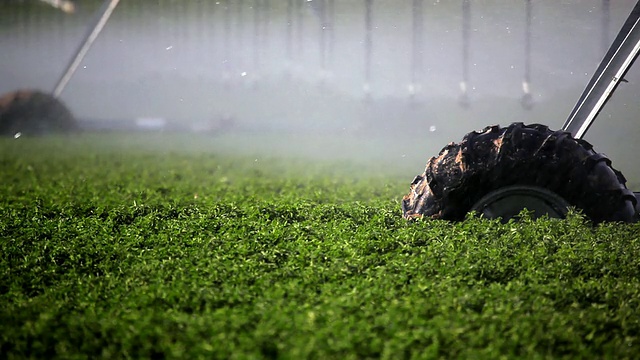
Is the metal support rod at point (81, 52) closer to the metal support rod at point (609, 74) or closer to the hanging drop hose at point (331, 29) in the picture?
the hanging drop hose at point (331, 29)

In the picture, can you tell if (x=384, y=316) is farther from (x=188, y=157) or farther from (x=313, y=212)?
(x=188, y=157)

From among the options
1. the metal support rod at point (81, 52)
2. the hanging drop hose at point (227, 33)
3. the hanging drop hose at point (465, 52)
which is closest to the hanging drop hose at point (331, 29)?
the hanging drop hose at point (227, 33)

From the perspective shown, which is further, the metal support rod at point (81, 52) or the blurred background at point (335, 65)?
the blurred background at point (335, 65)

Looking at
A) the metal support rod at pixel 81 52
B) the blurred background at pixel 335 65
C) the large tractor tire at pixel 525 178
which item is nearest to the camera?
the large tractor tire at pixel 525 178

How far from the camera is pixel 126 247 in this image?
4.56 meters

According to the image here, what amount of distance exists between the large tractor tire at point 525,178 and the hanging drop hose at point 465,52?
9005 millimetres

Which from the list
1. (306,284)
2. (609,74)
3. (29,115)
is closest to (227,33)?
(29,115)

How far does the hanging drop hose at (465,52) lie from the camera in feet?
44.9

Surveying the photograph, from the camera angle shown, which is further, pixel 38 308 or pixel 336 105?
pixel 336 105

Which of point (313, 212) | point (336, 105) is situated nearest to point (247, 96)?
point (336, 105)

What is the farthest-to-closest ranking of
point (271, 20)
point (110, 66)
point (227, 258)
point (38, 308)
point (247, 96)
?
point (247, 96) → point (110, 66) → point (271, 20) → point (227, 258) → point (38, 308)

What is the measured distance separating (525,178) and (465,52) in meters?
11.7

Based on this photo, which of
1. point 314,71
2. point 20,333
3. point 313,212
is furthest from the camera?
point 314,71

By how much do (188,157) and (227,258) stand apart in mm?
11052
